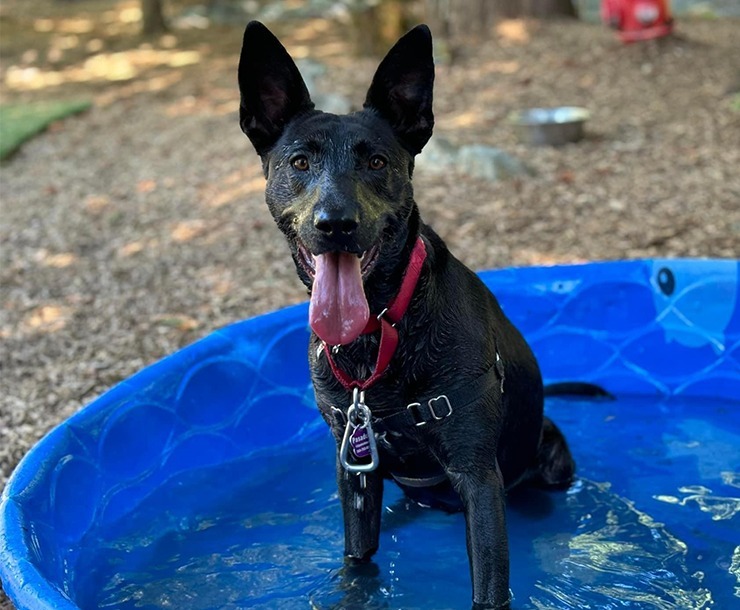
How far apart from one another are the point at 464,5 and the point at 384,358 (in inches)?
372

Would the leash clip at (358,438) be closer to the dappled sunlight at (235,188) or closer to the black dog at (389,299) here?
the black dog at (389,299)

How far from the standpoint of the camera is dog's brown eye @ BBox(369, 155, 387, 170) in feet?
11.1

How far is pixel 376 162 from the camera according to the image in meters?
3.38

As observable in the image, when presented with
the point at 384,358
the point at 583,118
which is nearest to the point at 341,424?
the point at 384,358

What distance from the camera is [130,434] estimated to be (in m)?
4.75

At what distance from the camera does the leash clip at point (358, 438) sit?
3451 millimetres

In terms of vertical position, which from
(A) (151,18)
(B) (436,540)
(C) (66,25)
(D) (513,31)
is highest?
(D) (513,31)

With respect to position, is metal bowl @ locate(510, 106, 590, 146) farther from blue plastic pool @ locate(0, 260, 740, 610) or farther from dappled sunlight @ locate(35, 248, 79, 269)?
dappled sunlight @ locate(35, 248, 79, 269)

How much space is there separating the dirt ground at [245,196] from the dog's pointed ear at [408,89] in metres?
2.63

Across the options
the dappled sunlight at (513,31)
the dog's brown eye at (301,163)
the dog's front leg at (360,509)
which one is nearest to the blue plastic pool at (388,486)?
the dog's front leg at (360,509)

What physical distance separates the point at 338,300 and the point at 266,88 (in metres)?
0.82

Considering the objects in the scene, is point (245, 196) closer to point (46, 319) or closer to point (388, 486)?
point (46, 319)

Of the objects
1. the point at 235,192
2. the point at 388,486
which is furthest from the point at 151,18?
the point at 388,486

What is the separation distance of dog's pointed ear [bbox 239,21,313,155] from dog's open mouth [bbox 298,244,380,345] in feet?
1.96
